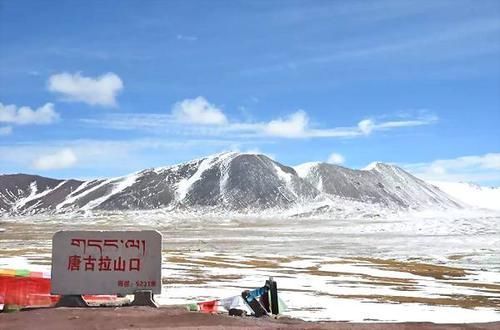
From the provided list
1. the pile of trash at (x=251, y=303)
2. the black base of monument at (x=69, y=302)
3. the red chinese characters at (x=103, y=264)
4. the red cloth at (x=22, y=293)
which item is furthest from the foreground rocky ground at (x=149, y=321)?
the red cloth at (x=22, y=293)

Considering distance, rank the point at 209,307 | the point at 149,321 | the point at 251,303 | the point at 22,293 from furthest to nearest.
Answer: the point at 209,307, the point at 22,293, the point at 251,303, the point at 149,321

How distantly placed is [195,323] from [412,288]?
84.8 feet

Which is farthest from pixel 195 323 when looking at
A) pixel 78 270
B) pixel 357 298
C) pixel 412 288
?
pixel 412 288

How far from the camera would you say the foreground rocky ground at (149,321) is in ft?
44.8

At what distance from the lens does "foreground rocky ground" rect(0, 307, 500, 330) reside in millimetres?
13664

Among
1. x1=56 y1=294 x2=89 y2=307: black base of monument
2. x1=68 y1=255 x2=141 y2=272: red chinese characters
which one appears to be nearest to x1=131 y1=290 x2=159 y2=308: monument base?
x1=68 y1=255 x2=141 y2=272: red chinese characters

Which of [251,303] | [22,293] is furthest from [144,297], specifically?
[22,293]

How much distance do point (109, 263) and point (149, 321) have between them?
10.6ft

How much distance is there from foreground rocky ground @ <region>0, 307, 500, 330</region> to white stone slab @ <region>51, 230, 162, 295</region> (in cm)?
119

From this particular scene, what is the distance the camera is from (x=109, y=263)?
17.1 metres

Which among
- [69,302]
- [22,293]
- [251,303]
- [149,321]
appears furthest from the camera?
[22,293]

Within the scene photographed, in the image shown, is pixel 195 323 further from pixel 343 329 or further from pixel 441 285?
pixel 441 285

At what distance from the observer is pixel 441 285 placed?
132 ft

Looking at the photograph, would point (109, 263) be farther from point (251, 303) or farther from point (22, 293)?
point (251, 303)
